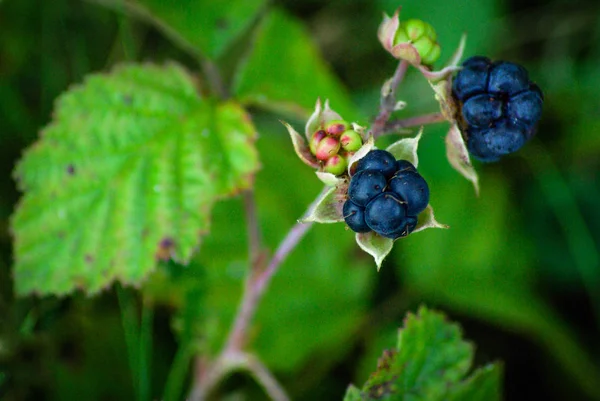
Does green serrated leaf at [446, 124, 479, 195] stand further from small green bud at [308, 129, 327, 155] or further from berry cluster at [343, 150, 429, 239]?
small green bud at [308, 129, 327, 155]

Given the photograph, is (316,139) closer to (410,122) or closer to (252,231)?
(410,122)

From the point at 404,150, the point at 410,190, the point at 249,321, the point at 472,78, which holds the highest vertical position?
the point at 472,78

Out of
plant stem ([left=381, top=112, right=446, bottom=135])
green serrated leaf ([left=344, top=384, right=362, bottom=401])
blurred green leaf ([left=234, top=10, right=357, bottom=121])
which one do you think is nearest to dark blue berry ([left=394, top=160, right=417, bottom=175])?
plant stem ([left=381, top=112, right=446, bottom=135])

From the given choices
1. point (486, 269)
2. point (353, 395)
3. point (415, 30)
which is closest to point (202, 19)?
point (415, 30)

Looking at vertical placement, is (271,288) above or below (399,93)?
below

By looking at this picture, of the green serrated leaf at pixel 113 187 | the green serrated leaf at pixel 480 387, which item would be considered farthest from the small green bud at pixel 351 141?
the green serrated leaf at pixel 480 387

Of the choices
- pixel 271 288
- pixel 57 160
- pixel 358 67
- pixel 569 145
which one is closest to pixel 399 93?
pixel 358 67

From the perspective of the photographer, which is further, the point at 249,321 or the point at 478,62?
the point at 249,321

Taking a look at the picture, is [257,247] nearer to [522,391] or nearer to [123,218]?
[123,218]
